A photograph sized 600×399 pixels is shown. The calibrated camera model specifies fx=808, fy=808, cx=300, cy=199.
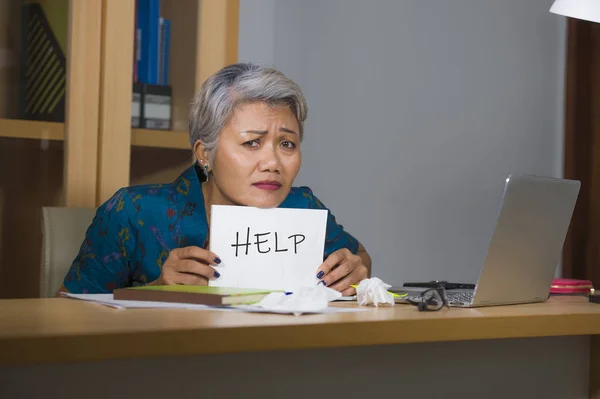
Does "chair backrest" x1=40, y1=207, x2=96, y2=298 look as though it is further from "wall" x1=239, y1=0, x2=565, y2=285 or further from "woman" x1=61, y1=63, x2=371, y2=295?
"wall" x1=239, y1=0, x2=565, y2=285

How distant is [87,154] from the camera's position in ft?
6.76

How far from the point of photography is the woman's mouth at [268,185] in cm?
160

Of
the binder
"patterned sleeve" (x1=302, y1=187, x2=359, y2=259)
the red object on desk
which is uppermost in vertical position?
the binder

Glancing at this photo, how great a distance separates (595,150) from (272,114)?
194cm

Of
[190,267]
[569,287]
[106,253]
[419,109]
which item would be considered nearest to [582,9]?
[569,287]

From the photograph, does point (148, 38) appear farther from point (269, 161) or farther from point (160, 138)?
point (269, 161)

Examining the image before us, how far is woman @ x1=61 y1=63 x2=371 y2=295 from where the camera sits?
5.25 feet

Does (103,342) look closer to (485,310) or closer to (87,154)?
(485,310)

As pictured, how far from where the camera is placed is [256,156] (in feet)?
5.32

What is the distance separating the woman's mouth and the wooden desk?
0.49 m

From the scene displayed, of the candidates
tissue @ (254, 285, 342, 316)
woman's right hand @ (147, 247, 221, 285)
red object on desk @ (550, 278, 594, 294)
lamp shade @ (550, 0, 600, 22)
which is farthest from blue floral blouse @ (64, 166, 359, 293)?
lamp shade @ (550, 0, 600, 22)

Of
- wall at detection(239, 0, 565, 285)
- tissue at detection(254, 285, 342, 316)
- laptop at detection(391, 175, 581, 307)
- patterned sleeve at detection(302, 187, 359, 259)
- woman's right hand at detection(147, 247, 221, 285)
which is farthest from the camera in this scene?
wall at detection(239, 0, 565, 285)

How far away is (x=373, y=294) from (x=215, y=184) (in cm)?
60

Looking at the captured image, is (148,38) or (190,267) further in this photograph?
(148,38)
